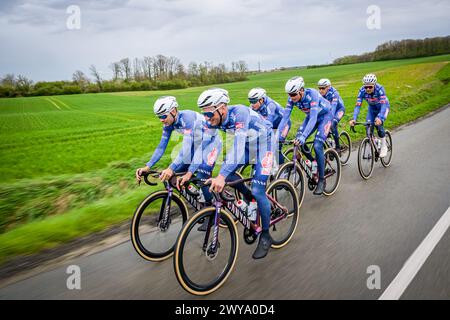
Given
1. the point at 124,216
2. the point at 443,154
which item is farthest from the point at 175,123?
the point at 443,154

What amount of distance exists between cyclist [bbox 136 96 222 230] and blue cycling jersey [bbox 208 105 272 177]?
40cm

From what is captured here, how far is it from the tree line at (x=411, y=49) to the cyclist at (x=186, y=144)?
76954mm

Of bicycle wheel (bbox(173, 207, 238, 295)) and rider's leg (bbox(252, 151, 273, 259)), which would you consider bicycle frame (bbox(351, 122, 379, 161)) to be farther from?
bicycle wheel (bbox(173, 207, 238, 295))

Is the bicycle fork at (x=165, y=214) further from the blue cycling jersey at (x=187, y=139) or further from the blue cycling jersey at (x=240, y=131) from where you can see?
the blue cycling jersey at (x=240, y=131)

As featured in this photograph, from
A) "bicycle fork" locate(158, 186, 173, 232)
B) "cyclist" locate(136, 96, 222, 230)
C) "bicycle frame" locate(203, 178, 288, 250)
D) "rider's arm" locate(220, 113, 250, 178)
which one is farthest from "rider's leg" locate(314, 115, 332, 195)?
→ "bicycle fork" locate(158, 186, 173, 232)

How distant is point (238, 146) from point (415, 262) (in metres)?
2.44

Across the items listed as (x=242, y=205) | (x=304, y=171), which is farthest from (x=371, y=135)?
(x=242, y=205)

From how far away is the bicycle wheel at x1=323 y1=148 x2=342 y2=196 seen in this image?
605 centimetres

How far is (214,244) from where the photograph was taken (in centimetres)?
354

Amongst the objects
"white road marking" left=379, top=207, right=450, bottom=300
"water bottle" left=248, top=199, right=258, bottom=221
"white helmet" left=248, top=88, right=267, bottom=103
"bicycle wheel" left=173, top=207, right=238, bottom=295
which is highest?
"white helmet" left=248, top=88, right=267, bottom=103

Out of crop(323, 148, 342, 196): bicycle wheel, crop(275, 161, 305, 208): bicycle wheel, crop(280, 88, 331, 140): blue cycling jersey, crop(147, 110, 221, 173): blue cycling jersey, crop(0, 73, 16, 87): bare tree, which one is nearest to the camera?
crop(147, 110, 221, 173): blue cycling jersey

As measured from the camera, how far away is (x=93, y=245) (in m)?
4.35

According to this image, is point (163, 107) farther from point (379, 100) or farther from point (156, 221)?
point (379, 100)
